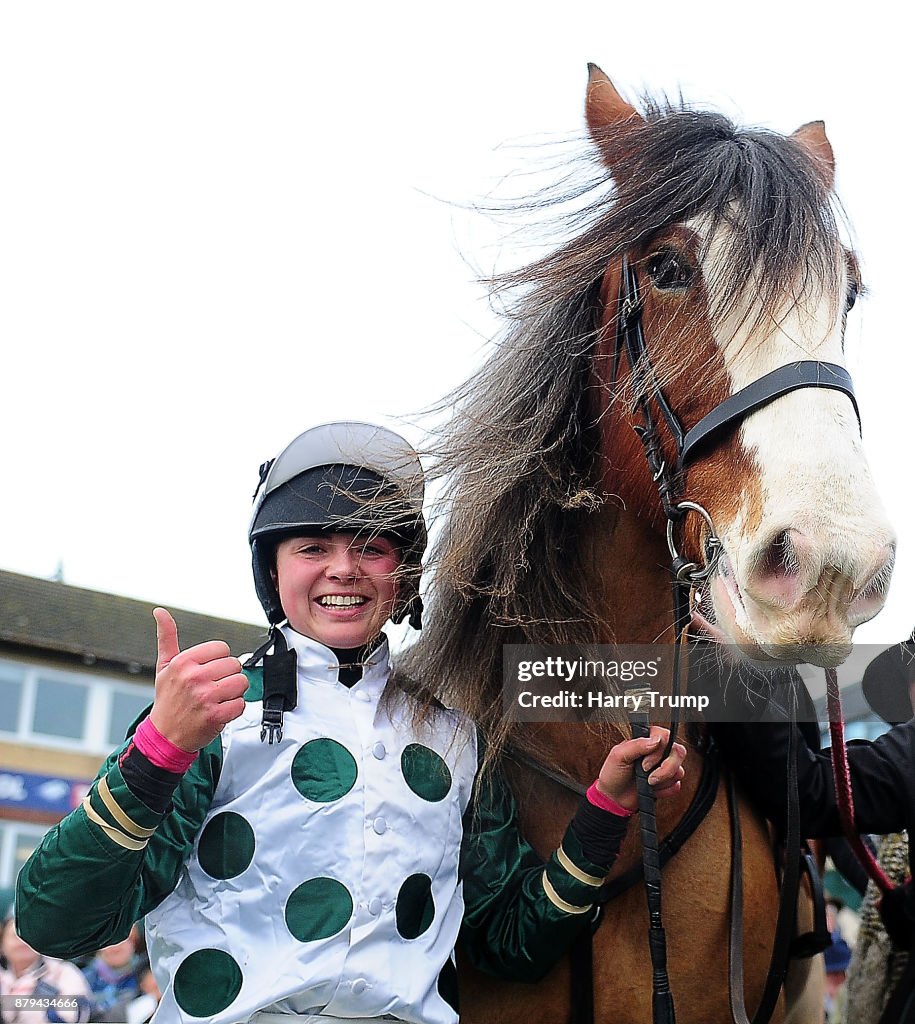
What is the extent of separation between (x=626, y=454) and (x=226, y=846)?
40.6 inches

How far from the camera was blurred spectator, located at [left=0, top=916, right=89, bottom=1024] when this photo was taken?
5.56m

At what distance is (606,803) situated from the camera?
209 centimetres

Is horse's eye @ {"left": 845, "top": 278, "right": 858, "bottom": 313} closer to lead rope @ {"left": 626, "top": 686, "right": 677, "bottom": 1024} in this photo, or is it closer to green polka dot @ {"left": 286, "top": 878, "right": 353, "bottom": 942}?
lead rope @ {"left": 626, "top": 686, "right": 677, "bottom": 1024}

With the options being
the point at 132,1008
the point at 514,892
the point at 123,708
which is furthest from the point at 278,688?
the point at 123,708

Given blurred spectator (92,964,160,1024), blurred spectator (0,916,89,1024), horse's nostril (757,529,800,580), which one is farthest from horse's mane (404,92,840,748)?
blurred spectator (92,964,160,1024)

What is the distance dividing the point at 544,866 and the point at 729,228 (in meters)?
1.25

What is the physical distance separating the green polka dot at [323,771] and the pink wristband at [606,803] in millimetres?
450

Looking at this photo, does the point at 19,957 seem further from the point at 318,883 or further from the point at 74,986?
the point at 318,883

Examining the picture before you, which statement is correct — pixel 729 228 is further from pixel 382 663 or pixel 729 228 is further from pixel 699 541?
pixel 382 663

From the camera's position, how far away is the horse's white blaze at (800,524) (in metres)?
1.54

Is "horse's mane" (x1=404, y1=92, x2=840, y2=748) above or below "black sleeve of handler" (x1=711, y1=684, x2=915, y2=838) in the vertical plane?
above

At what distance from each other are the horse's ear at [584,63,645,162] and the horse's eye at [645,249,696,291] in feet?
1.41

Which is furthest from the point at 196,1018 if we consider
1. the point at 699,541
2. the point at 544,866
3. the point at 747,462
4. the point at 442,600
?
the point at 747,462

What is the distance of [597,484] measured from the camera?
2252 millimetres
